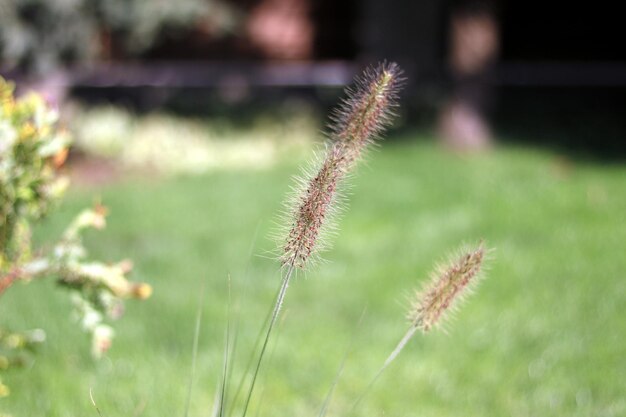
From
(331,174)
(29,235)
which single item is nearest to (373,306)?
(29,235)

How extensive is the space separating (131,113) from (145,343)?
8194 mm

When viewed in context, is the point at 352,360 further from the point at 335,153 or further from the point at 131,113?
the point at 131,113

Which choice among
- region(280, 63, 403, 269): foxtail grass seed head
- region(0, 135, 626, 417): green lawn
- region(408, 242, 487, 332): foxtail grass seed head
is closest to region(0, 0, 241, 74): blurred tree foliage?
region(0, 135, 626, 417): green lawn

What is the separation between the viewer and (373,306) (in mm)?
4750

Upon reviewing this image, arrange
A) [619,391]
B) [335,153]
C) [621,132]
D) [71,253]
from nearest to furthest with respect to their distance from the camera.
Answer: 1. [335,153]
2. [71,253]
3. [619,391]
4. [621,132]

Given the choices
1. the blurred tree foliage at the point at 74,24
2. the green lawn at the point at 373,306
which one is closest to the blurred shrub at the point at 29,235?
the green lawn at the point at 373,306

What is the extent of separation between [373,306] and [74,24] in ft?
16.0

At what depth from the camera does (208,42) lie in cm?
1358

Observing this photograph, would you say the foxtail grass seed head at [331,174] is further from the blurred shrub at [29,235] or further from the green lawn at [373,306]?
the blurred shrub at [29,235]

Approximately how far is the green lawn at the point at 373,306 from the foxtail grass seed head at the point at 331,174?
0.58ft

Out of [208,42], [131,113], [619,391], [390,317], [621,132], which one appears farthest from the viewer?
[208,42]

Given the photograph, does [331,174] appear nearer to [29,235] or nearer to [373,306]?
[29,235]

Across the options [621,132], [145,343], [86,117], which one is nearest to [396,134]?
[621,132]

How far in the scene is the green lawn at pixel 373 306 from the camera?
360cm
